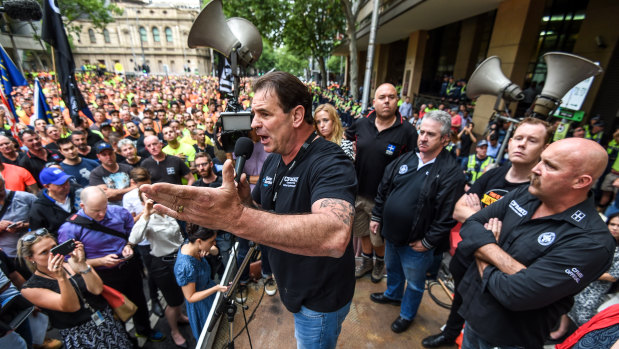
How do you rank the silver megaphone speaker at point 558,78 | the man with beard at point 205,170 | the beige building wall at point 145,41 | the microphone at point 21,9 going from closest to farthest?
the microphone at point 21,9
the silver megaphone speaker at point 558,78
the man with beard at point 205,170
the beige building wall at point 145,41

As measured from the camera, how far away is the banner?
183 inches

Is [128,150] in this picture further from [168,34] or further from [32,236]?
[168,34]

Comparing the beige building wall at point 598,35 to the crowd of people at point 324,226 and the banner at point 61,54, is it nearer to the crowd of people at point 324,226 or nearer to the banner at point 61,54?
the crowd of people at point 324,226

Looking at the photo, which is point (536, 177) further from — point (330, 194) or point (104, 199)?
point (104, 199)

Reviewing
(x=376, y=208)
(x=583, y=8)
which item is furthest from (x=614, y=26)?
(x=376, y=208)

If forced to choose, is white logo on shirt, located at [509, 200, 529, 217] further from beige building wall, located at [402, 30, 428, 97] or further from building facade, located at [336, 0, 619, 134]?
beige building wall, located at [402, 30, 428, 97]

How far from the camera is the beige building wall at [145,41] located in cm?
5309

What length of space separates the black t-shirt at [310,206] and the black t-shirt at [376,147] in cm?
180

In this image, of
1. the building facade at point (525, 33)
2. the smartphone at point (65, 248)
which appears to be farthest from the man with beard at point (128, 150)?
the building facade at point (525, 33)

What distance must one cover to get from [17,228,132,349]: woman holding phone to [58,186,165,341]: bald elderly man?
0.43 meters

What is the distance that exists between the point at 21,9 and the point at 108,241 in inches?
105

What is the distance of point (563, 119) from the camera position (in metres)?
7.04

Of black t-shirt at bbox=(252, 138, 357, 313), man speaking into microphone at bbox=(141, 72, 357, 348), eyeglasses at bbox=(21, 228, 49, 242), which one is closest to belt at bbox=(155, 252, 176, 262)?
eyeglasses at bbox=(21, 228, 49, 242)

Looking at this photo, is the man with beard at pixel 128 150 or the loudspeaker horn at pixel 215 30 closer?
the loudspeaker horn at pixel 215 30
